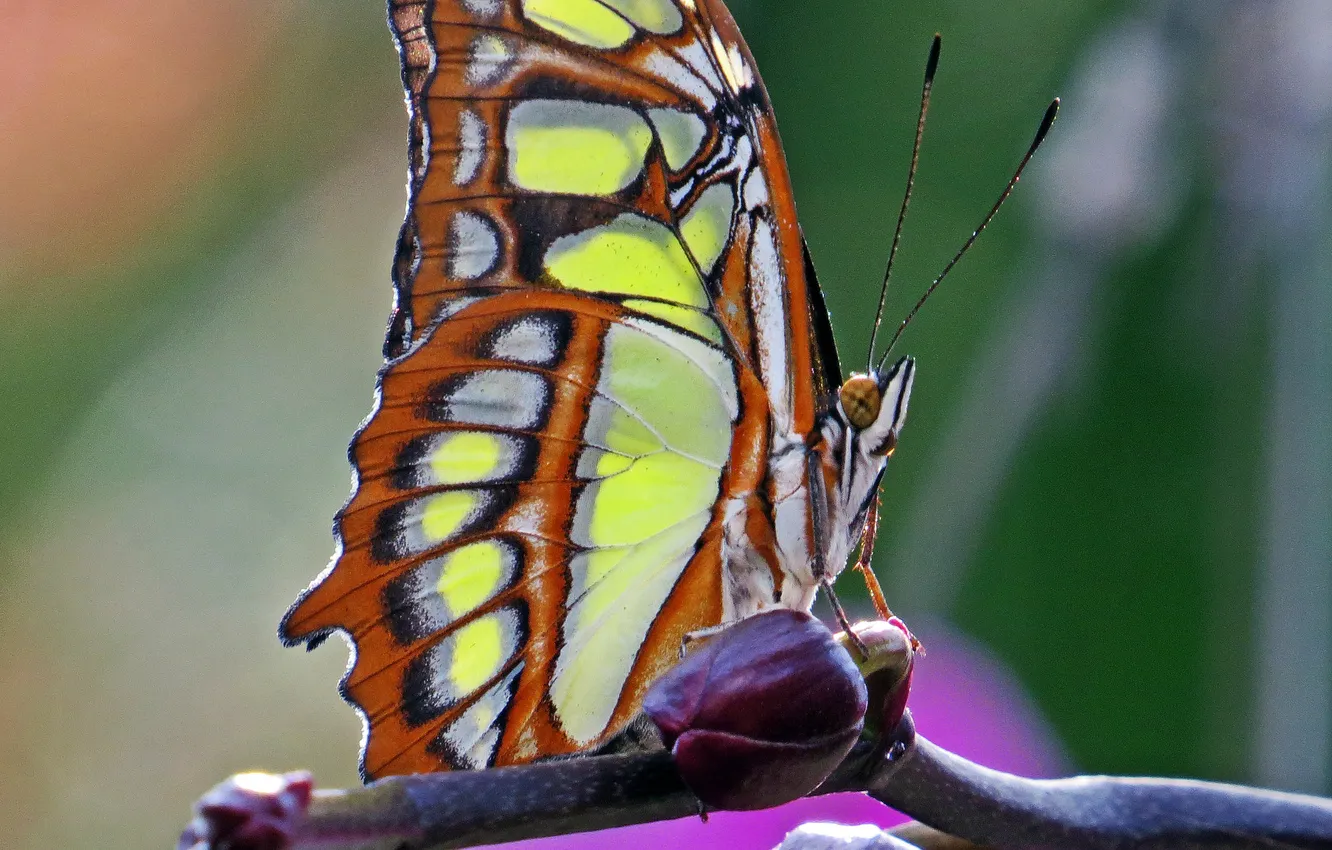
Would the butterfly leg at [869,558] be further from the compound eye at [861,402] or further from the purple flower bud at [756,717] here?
the purple flower bud at [756,717]

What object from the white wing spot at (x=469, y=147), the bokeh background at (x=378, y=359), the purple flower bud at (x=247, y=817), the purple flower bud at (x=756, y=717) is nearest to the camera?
the purple flower bud at (x=247, y=817)

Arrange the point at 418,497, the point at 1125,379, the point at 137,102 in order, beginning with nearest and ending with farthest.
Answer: the point at 418,497
the point at 1125,379
the point at 137,102

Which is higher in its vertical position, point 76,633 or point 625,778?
point 625,778

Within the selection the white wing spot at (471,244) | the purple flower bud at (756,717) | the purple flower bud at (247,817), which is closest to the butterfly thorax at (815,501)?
the white wing spot at (471,244)

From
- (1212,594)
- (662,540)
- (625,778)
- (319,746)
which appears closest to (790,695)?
(625,778)

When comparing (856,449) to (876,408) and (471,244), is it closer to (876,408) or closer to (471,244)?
(876,408)

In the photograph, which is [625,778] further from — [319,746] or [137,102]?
[137,102]
